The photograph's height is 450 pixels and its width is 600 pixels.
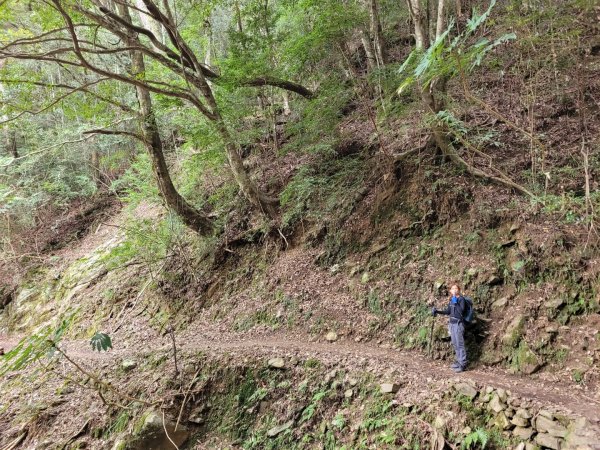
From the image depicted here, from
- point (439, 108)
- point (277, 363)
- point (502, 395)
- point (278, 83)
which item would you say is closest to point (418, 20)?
point (439, 108)

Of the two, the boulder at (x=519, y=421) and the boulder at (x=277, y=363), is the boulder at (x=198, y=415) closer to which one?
the boulder at (x=277, y=363)

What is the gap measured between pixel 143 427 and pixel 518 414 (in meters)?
6.07

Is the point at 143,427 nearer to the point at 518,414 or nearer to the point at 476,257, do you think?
the point at 518,414

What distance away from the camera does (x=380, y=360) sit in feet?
19.9

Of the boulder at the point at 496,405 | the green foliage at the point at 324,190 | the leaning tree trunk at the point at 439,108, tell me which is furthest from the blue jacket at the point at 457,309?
the green foliage at the point at 324,190

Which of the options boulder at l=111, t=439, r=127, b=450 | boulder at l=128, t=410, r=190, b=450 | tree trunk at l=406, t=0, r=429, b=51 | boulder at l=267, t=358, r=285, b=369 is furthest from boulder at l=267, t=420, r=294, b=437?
tree trunk at l=406, t=0, r=429, b=51

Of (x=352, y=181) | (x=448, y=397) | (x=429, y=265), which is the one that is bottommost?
(x=448, y=397)

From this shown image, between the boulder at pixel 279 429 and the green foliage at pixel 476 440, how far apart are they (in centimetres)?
274

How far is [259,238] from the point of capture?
10750mm

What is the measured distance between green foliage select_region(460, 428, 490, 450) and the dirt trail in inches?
30.8

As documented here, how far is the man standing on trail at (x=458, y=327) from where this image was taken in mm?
5410

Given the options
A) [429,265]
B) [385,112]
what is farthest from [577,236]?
[385,112]

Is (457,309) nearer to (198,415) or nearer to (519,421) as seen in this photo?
(519,421)

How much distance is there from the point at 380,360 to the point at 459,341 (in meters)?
1.42
